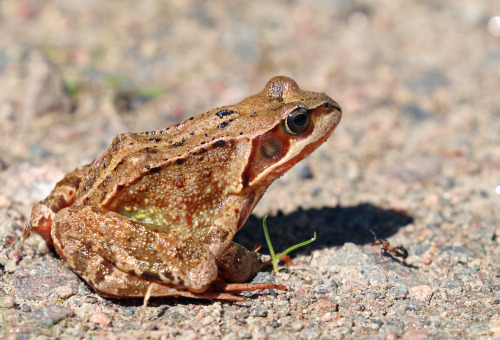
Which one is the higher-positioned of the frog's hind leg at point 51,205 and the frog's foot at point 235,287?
the frog's hind leg at point 51,205

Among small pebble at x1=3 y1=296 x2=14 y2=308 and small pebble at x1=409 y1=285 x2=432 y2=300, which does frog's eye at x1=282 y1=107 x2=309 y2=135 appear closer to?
small pebble at x1=409 y1=285 x2=432 y2=300

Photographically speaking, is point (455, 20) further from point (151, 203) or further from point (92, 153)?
point (151, 203)

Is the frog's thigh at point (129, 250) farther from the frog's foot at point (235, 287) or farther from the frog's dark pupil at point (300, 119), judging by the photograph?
the frog's dark pupil at point (300, 119)

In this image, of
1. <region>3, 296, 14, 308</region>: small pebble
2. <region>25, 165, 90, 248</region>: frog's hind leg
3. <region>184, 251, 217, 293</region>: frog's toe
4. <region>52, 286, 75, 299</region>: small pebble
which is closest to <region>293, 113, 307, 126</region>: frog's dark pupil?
<region>184, 251, 217, 293</region>: frog's toe

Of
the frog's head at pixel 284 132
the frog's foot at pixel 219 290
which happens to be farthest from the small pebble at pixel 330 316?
the frog's head at pixel 284 132

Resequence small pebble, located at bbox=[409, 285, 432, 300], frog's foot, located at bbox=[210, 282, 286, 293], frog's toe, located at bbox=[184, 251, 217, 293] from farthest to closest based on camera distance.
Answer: small pebble, located at bbox=[409, 285, 432, 300]
frog's foot, located at bbox=[210, 282, 286, 293]
frog's toe, located at bbox=[184, 251, 217, 293]

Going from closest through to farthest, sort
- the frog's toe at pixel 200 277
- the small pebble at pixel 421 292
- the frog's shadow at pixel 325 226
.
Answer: the frog's toe at pixel 200 277, the small pebble at pixel 421 292, the frog's shadow at pixel 325 226
